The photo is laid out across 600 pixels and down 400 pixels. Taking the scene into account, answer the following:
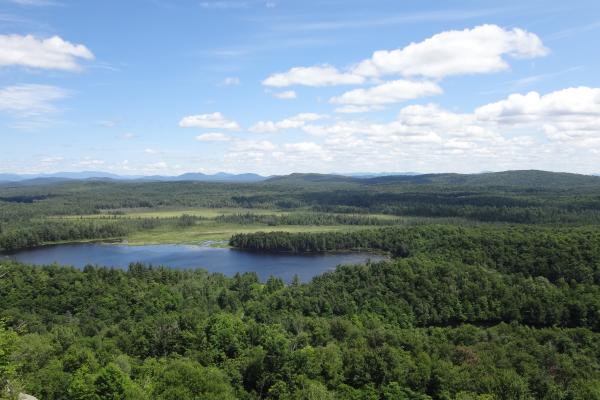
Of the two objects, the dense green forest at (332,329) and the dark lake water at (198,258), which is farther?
the dark lake water at (198,258)

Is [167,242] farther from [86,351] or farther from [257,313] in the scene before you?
[86,351]

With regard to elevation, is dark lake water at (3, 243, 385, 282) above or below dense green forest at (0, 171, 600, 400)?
below

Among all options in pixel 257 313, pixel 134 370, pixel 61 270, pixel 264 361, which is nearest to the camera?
pixel 134 370

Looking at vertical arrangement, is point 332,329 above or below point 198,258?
above

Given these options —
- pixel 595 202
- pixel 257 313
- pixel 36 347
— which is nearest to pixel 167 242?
pixel 257 313

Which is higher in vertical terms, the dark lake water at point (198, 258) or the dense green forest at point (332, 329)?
the dense green forest at point (332, 329)

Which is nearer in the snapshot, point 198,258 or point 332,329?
point 332,329

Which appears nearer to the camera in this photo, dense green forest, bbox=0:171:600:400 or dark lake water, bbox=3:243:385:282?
dense green forest, bbox=0:171:600:400

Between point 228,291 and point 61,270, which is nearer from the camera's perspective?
point 228,291
